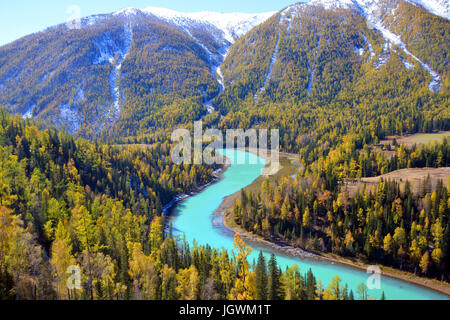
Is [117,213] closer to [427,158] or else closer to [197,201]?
[197,201]

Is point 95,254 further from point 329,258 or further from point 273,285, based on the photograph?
point 329,258

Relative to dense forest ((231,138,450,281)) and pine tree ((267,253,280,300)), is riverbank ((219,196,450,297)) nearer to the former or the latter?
dense forest ((231,138,450,281))

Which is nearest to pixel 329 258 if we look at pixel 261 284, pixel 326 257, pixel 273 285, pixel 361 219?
pixel 326 257

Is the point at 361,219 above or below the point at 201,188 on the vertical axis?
above

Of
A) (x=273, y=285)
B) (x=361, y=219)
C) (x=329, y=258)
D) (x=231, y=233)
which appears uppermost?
(x=273, y=285)

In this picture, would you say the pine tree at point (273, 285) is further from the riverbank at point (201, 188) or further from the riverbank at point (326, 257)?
the riverbank at point (201, 188)

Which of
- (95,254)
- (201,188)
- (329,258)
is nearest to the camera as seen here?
(95,254)

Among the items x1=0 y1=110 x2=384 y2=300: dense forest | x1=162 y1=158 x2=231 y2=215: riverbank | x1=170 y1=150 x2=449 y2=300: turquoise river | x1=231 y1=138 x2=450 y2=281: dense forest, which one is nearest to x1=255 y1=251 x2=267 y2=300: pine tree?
x1=0 y1=110 x2=384 y2=300: dense forest

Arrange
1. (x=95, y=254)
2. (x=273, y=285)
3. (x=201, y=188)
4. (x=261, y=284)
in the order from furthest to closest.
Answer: (x=201, y=188) → (x=95, y=254) → (x=261, y=284) → (x=273, y=285)
